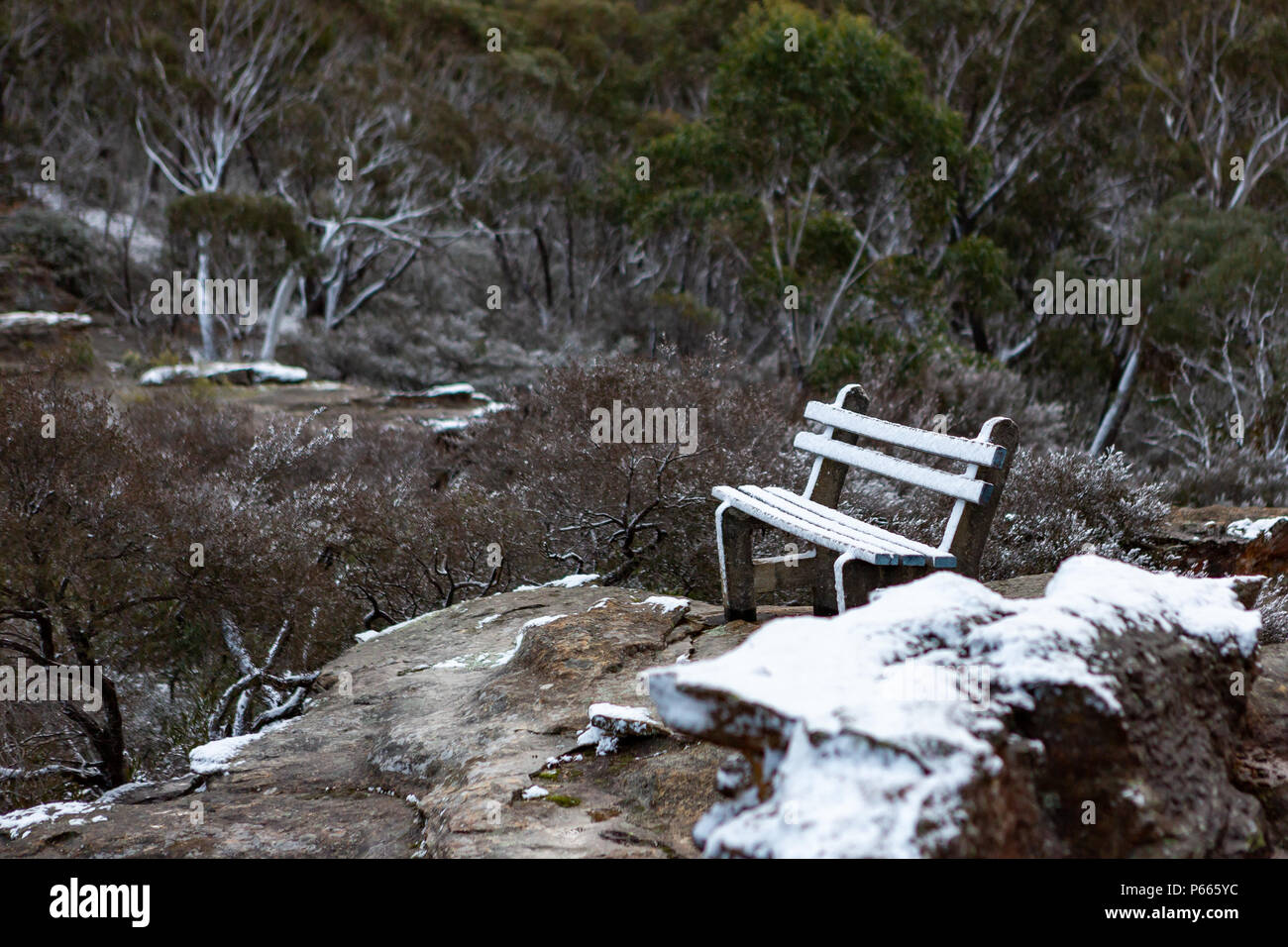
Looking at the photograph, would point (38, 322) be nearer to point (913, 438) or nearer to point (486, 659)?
point (486, 659)

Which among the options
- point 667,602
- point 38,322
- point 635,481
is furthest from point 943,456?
point 38,322

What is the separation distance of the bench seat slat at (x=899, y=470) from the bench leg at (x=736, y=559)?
0.44m

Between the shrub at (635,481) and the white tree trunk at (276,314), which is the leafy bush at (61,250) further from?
the shrub at (635,481)

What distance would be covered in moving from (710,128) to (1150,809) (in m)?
16.9

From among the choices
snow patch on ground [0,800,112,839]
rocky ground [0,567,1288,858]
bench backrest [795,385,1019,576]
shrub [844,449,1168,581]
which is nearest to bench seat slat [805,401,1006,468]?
bench backrest [795,385,1019,576]

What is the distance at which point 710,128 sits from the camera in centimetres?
1755

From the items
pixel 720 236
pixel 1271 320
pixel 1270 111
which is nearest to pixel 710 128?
pixel 720 236

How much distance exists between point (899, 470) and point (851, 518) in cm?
29

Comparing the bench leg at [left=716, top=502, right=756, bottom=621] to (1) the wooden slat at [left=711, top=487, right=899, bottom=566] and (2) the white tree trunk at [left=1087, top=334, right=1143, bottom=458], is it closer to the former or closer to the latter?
(1) the wooden slat at [left=711, top=487, right=899, bottom=566]

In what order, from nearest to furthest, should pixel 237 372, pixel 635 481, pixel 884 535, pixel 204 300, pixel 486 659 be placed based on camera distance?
pixel 884 535
pixel 486 659
pixel 635 481
pixel 237 372
pixel 204 300

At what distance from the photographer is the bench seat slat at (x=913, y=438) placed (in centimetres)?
318

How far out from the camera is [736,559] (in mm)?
3961

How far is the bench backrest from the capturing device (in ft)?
10.5
